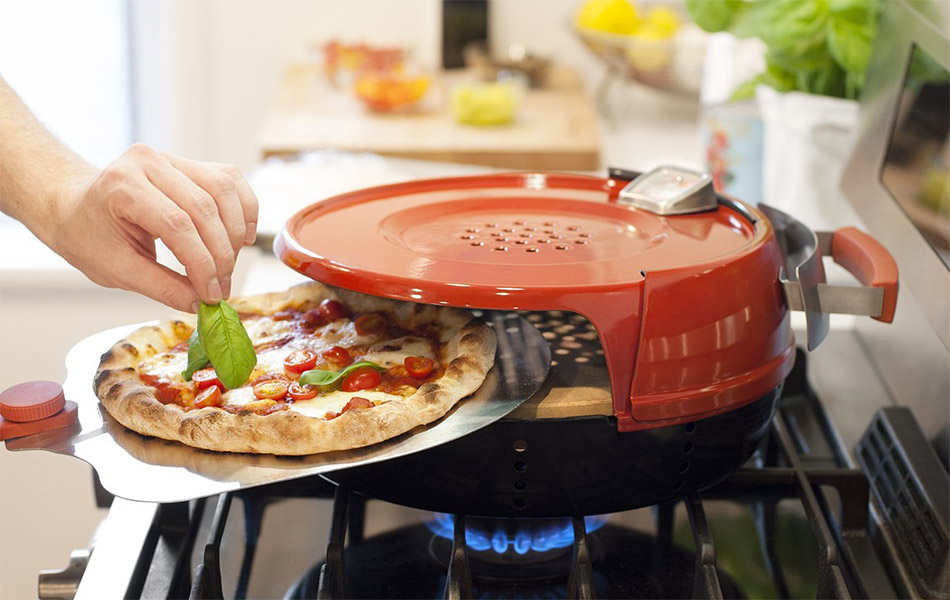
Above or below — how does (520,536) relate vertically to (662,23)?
below

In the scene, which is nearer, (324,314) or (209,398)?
(209,398)

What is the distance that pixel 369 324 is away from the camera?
854 millimetres

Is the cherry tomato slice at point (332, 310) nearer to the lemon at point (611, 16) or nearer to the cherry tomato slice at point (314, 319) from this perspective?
A: the cherry tomato slice at point (314, 319)

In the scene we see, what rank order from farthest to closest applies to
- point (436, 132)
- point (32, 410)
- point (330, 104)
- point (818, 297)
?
1. point (330, 104)
2. point (436, 132)
3. point (818, 297)
4. point (32, 410)

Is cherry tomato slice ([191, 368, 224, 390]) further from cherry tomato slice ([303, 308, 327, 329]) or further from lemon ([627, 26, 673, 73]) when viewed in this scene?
lemon ([627, 26, 673, 73])

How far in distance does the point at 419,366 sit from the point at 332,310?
0.13 meters

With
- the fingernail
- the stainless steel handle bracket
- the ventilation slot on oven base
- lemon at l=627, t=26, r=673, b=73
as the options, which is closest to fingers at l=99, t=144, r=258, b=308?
the fingernail

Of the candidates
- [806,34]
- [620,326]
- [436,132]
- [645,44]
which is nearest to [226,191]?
[620,326]

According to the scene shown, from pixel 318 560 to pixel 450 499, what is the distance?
155mm

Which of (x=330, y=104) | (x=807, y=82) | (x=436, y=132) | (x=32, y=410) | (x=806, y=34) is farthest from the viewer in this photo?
(x=330, y=104)

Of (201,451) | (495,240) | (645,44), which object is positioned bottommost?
(201,451)

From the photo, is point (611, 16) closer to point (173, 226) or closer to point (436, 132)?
point (436, 132)

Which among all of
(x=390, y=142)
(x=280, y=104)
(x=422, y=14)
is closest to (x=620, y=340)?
(x=390, y=142)

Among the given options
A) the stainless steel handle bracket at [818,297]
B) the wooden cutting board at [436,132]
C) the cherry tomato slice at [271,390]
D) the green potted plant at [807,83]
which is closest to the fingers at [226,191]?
the cherry tomato slice at [271,390]
